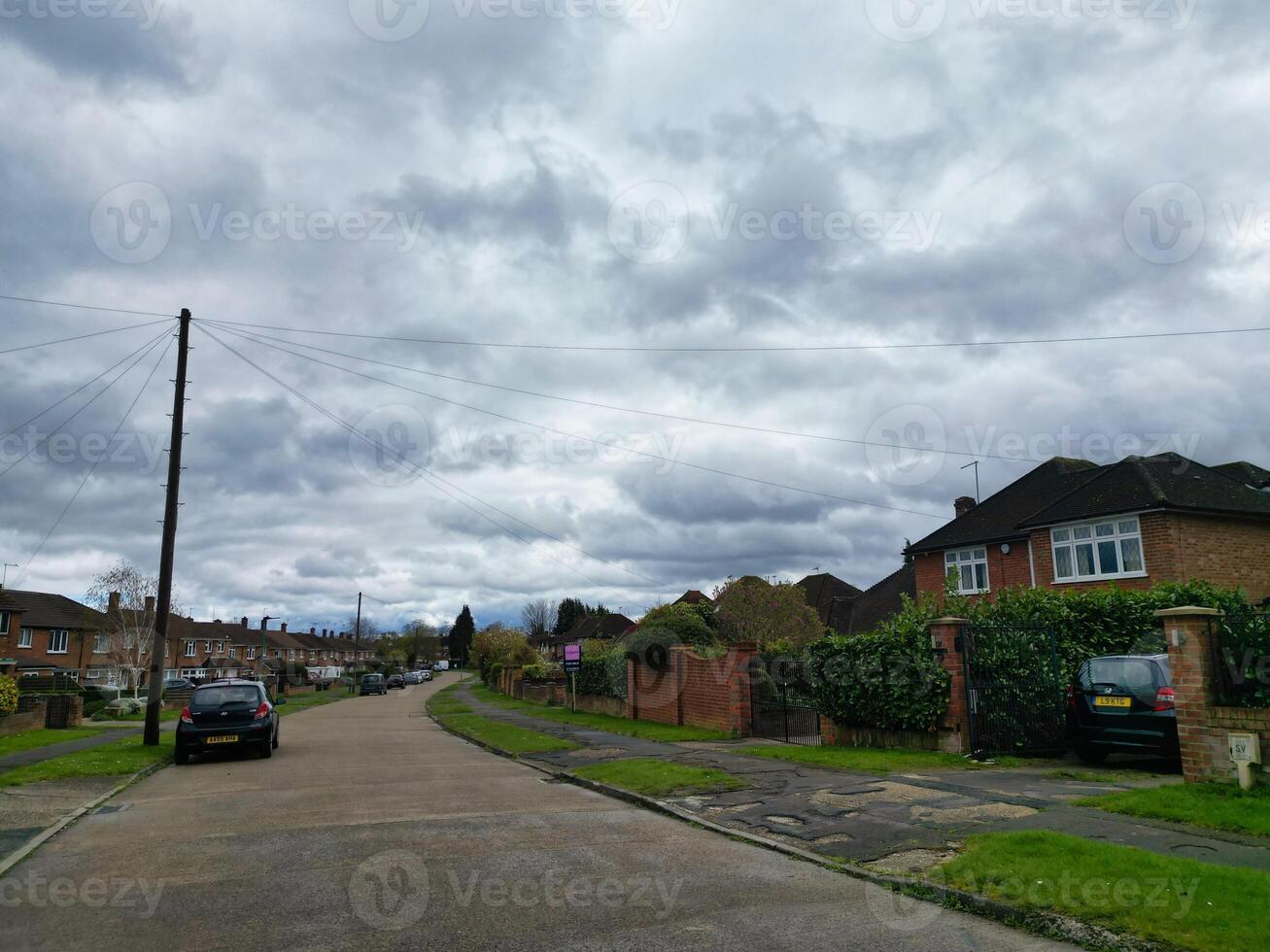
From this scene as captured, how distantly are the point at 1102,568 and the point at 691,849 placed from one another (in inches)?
882

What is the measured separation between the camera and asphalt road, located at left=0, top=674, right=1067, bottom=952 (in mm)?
5594

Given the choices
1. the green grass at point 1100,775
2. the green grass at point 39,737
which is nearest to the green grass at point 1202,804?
the green grass at point 1100,775

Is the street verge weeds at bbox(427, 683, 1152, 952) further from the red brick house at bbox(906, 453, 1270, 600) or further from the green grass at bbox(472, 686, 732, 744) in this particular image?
the red brick house at bbox(906, 453, 1270, 600)

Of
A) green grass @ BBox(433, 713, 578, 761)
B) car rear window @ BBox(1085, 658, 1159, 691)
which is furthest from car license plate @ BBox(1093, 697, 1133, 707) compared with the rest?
green grass @ BBox(433, 713, 578, 761)

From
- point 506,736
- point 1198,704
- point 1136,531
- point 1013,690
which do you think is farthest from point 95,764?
point 1136,531

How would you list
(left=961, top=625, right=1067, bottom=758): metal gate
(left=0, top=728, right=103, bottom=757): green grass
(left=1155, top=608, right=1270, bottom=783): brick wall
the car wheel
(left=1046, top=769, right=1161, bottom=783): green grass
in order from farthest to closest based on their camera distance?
(left=0, top=728, right=103, bottom=757): green grass → (left=961, top=625, right=1067, bottom=758): metal gate → the car wheel → (left=1046, top=769, right=1161, bottom=783): green grass → (left=1155, top=608, right=1270, bottom=783): brick wall

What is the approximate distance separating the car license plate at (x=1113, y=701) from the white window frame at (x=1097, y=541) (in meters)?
14.8

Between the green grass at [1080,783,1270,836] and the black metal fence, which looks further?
the black metal fence

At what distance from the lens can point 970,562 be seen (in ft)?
105

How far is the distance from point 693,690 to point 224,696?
10.8 m

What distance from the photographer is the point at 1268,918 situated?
507 cm

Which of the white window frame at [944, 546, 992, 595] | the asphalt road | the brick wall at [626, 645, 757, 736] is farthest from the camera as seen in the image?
the white window frame at [944, 546, 992, 595]

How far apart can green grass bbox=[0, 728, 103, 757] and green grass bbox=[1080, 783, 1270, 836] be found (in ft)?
65.0

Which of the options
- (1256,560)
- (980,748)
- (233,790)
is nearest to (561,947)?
(233,790)
